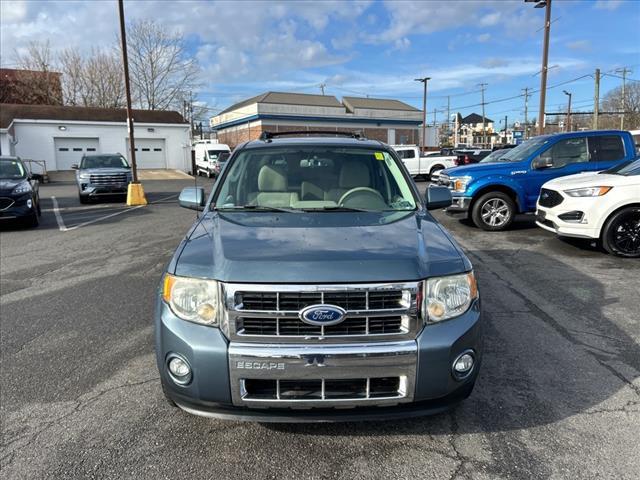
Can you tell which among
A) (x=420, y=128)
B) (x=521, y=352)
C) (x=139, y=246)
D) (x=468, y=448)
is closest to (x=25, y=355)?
(x=468, y=448)

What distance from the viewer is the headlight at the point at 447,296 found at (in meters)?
2.50

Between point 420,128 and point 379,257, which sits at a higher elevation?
point 420,128

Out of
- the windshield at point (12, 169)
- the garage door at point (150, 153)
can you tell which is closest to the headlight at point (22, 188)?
the windshield at point (12, 169)

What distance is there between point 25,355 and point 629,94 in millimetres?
83993

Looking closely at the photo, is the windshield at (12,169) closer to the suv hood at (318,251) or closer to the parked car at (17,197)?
the parked car at (17,197)

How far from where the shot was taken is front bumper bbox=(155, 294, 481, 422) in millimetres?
2355

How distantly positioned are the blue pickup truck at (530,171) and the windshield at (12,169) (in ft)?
33.6

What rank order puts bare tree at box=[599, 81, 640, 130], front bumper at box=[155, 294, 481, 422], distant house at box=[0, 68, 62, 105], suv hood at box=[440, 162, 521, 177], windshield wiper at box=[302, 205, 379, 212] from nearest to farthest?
front bumper at box=[155, 294, 481, 422]
windshield wiper at box=[302, 205, 379, 212]
suv hood at box=[440, 162, 521, 177]
distant house at box=[0, 68, 62, 105]
bare tree at box=[599, 81, 640, 130]

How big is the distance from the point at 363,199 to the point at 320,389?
1771mm

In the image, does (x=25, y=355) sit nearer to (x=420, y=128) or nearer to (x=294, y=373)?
(x=294, y=373)

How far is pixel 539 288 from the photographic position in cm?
583

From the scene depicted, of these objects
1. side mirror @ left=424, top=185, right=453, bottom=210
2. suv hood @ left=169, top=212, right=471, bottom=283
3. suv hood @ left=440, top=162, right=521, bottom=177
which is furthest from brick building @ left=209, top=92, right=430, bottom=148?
suv hood @ left=169, top=212, right=471, bottom=283

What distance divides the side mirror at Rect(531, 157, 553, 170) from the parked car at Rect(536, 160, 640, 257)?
6.66 feet

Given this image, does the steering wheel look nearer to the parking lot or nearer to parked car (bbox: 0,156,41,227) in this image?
the parking lot
